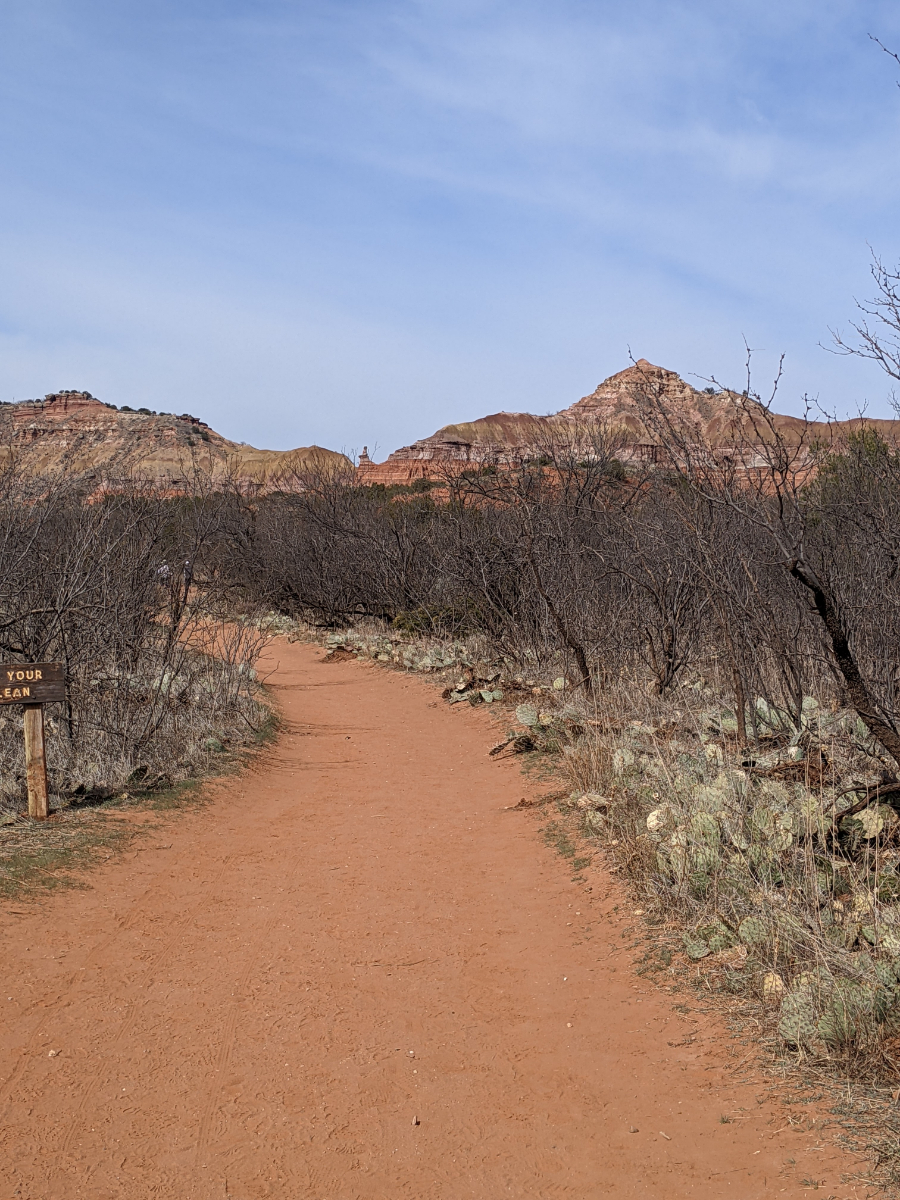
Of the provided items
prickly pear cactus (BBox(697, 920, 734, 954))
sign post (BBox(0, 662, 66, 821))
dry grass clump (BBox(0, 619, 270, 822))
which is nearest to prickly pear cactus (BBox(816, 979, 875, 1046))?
prickly pear cactus (BBox(697, 920, 734, 954))

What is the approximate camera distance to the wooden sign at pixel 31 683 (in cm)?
661

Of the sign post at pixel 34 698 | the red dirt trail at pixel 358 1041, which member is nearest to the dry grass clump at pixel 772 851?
the red dirt trail at pixel 358 1041

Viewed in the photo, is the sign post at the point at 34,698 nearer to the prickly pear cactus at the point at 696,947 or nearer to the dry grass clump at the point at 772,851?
the dry grass clump at the point at 772,851

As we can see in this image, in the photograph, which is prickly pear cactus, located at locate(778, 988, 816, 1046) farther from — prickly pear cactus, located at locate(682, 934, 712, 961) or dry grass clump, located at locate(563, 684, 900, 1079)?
prickly pear cactus, located at locate(682, 934, 712, 961)

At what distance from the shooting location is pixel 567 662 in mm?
11906

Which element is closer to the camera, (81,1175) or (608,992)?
(81,1175)

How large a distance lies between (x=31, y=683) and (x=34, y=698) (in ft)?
0.34

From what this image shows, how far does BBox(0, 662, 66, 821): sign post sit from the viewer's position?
21.7 ft

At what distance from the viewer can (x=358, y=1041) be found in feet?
13.7

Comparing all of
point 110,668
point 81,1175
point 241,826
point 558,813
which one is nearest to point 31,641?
point 110,668

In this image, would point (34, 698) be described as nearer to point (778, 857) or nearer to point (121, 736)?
point (121, 736)

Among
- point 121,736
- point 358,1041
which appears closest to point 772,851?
point 358,1041

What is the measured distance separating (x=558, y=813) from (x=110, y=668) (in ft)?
14.4

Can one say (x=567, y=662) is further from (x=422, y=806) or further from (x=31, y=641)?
(x=31, y=641)
